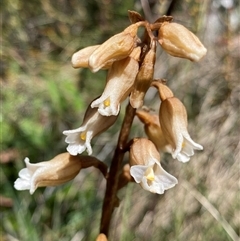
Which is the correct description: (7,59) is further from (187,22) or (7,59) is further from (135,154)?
(135,154)

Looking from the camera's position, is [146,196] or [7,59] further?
[7,59]

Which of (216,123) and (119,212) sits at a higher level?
(216,123)

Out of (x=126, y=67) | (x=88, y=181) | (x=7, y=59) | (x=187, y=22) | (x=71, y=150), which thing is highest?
(x=126, y=67)

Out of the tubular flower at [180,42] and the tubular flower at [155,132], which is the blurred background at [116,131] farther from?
the tubular flower at [180,42]

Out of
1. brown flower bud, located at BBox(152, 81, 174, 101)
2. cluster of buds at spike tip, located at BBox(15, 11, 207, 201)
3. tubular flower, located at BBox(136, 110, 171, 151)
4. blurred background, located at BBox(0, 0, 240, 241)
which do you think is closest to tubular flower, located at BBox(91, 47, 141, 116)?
cluster of buds at spike tip, located at BBox(15, 11, 207, 201)

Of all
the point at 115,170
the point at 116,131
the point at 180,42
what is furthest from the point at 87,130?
the point at 116,131

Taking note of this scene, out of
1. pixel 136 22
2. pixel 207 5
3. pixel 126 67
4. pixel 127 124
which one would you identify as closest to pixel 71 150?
pixel 127 124

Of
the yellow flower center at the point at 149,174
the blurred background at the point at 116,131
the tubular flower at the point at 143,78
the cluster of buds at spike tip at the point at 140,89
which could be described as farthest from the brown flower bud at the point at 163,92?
the blurred background at the point at 116,131

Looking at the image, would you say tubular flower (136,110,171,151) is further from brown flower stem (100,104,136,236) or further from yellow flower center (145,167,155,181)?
yellow flower center (145,167,155,181)
